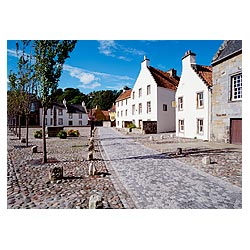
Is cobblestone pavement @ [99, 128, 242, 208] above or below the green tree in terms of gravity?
below

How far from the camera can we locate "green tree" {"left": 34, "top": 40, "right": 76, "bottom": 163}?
2502mm

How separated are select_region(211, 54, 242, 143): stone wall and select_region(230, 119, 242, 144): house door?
0.09 m

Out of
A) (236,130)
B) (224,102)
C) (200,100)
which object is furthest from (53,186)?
(200,100)

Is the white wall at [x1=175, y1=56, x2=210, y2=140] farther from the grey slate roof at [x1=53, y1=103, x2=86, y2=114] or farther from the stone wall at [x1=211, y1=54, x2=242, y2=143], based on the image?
the grey slate roof at [x1=53, y1=103, x2=86, y2=114]

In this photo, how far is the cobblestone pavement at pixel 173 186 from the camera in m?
1.79

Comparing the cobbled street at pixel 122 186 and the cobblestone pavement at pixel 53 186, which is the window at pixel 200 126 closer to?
the cobbled street at pixel 122 186

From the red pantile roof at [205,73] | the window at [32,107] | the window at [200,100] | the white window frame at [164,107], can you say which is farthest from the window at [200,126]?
the window at [32,107]

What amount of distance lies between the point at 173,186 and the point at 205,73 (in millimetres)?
3746

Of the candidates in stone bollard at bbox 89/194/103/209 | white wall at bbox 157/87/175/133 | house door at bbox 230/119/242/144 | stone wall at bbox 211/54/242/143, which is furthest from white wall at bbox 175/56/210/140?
stone bollard at bbox 89/194/103/209

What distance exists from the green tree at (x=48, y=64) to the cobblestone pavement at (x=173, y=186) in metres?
1.35

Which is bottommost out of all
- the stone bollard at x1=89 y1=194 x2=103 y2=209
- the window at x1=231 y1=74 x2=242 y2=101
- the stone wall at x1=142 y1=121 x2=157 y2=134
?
the stone bollard at x1=89 y1=194 x2=103 y2=209
